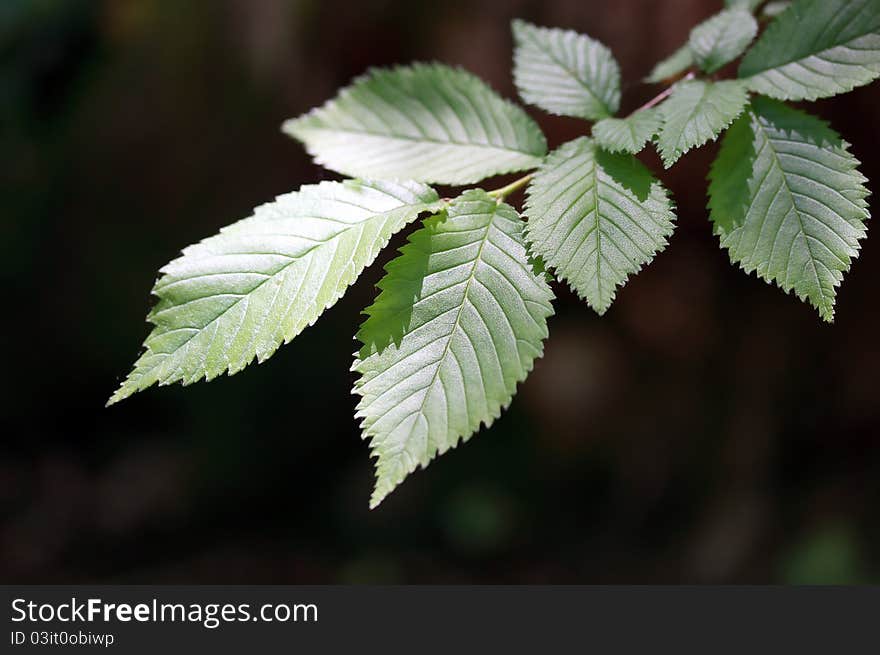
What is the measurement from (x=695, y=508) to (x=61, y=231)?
11.3 ft

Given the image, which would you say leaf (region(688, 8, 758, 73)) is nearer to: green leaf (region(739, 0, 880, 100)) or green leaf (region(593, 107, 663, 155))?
green leaf (region(739, 0, 880, 100))

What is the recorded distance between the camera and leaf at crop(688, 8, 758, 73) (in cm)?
110

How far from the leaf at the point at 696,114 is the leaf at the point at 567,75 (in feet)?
A: 0.48

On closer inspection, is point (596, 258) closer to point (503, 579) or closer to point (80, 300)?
point (503, 579)

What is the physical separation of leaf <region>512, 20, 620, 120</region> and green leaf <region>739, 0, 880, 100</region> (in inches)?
8.4

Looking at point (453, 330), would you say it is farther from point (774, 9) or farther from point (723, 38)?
point (774, 9)

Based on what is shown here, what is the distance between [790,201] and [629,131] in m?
0.23

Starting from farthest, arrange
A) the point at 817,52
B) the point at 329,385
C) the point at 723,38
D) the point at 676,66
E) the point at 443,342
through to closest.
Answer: the point at 329,385 < the point at 676,66 < the point at 723,38 < the point at 817,52 < the point at 443,342

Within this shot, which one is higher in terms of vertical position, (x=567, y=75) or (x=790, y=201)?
(x=567, y=75)

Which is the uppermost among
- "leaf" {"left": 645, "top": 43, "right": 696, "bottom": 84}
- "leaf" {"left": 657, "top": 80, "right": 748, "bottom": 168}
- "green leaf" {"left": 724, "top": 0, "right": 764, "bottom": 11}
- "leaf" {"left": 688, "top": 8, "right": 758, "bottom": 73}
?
"green leaf" {"left": 724, "top": 0, "right": 764, "bottom": 11}

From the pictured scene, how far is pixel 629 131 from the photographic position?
94cm

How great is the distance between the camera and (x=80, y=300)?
3.50m

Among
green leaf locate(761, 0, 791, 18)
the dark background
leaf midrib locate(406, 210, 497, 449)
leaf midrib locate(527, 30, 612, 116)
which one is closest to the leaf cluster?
leaf midrib locate(406, 210, 497, 449)

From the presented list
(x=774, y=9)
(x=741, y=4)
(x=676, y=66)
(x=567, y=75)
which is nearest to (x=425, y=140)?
(x=567, y=75)
